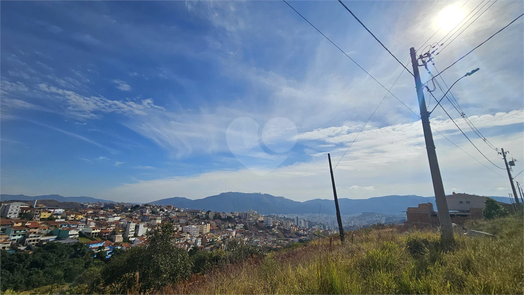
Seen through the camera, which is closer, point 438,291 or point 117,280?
point 438,291

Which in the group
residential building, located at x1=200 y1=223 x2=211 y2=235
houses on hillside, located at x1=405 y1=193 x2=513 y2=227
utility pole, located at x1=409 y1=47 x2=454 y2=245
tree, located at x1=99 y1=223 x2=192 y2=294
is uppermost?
utility pole, located at x1=409 y1=47 x2=454 y2=245

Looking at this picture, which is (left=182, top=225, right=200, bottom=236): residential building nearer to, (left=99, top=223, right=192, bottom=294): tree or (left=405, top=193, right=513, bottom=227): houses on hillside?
(left=99, top=223, right=192, bottom=294): tree

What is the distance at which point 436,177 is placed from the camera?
7.55 meters

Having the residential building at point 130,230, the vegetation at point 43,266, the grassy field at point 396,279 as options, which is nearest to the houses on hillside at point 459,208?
the grassy field at point 396,279

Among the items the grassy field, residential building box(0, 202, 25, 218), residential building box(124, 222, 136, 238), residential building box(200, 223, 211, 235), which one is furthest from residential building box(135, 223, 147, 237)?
the grassy field

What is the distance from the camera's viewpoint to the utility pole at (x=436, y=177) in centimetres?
702

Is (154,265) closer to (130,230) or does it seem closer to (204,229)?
(204,229)

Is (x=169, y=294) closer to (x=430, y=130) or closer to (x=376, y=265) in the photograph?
(x=376, y=265)

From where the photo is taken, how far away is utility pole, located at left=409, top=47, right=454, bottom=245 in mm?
7016

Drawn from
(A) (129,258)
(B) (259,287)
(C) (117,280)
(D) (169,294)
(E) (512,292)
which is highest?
(E) (512,292)

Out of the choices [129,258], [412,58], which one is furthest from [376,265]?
[129,258]

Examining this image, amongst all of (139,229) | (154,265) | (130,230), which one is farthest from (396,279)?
(130,230)

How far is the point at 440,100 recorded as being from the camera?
8258 mm

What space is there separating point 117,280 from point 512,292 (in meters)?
17.3
